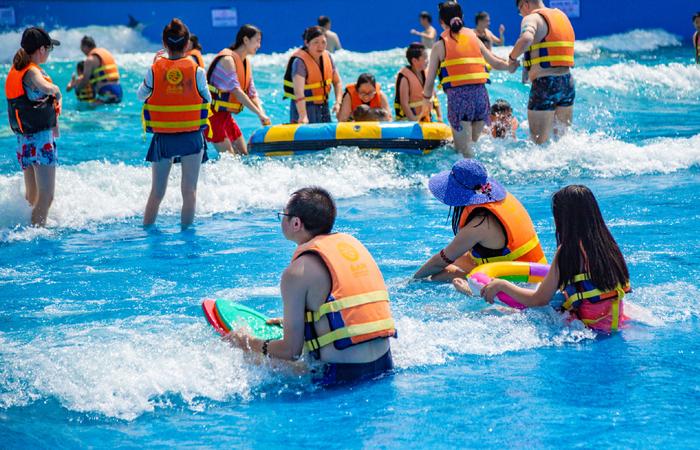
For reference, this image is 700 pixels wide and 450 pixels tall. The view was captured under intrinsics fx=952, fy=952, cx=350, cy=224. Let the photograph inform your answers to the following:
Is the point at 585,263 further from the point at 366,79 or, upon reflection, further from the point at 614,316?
the point at 366,79

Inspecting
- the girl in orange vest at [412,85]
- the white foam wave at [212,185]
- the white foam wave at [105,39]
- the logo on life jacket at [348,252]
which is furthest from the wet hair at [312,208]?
the white foam wave at [105,39]

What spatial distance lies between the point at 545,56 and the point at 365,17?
53.4ft

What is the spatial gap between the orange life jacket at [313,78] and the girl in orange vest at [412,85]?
83cm

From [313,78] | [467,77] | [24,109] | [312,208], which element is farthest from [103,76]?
[312,208]

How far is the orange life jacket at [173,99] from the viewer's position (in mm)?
7586

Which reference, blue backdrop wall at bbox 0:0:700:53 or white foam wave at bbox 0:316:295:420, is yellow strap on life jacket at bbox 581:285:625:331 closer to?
white foam wave at bbox 0:316:295:420

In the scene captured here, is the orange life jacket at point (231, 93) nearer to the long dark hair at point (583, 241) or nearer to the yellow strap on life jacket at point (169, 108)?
the yellow strap on life jacket at point (169, 108)

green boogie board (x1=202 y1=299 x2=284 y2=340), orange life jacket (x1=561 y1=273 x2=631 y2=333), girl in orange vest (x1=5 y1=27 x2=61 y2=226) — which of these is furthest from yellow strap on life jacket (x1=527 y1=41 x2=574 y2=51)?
green boogie board (x1=202 y1=299 x2=284 y2=340)

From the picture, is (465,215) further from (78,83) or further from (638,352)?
(78,83)

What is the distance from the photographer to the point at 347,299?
4.17 metres

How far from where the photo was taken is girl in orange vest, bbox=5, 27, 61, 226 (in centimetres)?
765

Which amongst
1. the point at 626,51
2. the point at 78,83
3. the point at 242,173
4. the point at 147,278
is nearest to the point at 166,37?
the point at 147,278

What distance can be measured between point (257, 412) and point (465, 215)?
2.02 meters

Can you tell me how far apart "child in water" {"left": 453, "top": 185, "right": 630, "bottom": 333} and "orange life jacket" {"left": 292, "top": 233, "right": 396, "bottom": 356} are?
3.28 feet
